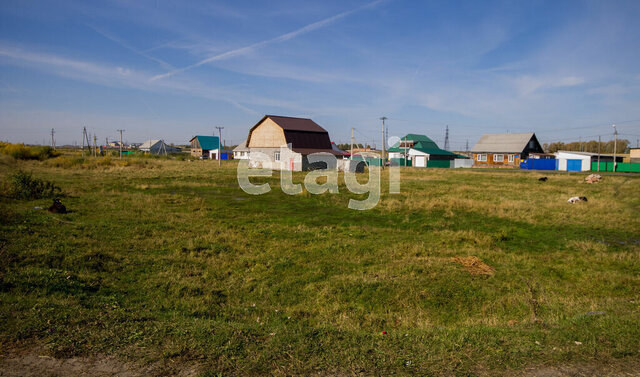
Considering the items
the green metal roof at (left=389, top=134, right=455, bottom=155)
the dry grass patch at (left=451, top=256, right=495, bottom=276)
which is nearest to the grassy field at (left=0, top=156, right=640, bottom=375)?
the dry grass patch at (left=451, top=256, right=495, bottom=276)

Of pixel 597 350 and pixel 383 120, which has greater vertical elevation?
pixel 383 120

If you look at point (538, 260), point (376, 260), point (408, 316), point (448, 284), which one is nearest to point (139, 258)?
point (376, 260)

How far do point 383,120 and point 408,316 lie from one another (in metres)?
45.3

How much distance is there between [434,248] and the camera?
34.9ft

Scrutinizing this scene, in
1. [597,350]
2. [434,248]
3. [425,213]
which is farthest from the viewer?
[425,213]

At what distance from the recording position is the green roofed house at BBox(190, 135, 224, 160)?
92.3 metres

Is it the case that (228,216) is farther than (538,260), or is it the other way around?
(228,216)

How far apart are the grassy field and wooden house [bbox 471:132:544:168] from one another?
2087 inches

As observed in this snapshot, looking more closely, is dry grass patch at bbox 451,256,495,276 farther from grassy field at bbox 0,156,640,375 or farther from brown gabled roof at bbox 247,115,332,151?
brown gabled roof at bbox 247,115,332,151

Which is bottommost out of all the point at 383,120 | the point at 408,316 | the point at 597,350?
the point at 408,316

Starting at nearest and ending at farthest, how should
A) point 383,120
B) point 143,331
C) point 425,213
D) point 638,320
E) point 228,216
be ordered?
point 143,331 < point 638,320 < point 228,216 < point 425,213 < point 383,120

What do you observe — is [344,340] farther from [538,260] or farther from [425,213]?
[425,213]
